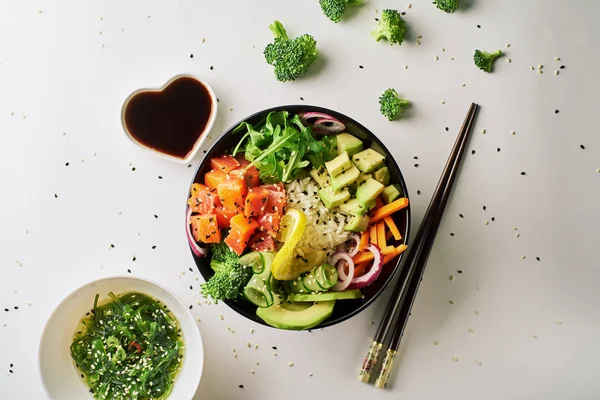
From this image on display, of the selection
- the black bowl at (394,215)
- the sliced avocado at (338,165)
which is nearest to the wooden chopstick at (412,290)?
the black bowl at (394,215)

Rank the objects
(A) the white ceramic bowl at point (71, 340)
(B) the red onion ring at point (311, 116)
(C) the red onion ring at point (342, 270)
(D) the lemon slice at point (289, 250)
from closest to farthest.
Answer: (D) the lemon slice at point (289, 250)
(C) the red onion ring at point (342, 270)
(B) the red onion ring at point (311, 116)
(A) the white ceramic bowl at point (71, 340)

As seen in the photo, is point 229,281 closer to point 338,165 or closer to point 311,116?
point 338,165

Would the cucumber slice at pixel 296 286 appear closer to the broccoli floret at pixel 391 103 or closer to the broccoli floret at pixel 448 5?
the broccoli floret at pixel 391 103

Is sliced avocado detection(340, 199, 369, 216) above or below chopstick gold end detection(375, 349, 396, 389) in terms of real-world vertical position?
above

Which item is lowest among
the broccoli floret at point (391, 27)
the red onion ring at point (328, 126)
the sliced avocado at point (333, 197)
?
the sliced avocado at point (333, 197)

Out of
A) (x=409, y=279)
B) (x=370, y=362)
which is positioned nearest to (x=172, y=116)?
(x=409, y=279)

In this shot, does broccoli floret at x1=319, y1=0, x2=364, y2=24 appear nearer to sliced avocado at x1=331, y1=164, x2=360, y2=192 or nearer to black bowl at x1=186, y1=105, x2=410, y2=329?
black bowl at x1=186, y1=105, x2=410, y2=329

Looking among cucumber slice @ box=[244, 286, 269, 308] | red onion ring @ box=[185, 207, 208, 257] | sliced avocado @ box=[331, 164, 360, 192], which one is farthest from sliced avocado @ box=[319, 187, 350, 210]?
red onion ring @ box=[185, 207, 208, 257]
